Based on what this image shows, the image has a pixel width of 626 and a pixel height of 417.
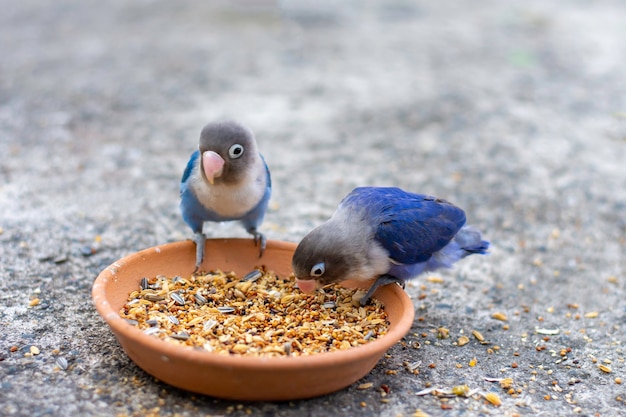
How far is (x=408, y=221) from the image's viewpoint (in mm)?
3670

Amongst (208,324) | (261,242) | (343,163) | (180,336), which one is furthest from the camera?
(343,163)

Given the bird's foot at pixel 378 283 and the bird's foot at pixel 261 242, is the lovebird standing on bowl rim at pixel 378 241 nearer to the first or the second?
the bird's foot at pixel 378 283

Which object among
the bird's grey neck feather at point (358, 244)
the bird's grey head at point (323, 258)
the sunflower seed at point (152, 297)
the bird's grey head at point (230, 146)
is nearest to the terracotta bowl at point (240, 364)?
the sunflower seed at point (152, 297)

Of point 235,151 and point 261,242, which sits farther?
point 261,242

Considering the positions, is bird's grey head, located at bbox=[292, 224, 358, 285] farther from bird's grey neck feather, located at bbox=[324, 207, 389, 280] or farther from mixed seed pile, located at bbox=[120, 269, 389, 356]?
mixed seed pile, located at bbox=[120, 269, 389, 356]

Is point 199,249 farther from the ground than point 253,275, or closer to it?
farther from the ground

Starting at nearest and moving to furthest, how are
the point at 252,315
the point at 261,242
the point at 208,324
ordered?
the point at 208,324, the point at 252,315, the point at 261,242

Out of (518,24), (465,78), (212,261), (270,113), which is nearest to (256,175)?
(212,261)

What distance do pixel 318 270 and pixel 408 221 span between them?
1.99ft

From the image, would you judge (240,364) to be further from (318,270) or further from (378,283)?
(378,283)

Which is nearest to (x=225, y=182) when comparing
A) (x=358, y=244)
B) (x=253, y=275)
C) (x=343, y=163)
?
(x=253, y=275)

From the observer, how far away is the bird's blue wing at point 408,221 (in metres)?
3.61

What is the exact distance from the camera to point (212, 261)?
397 centimetres

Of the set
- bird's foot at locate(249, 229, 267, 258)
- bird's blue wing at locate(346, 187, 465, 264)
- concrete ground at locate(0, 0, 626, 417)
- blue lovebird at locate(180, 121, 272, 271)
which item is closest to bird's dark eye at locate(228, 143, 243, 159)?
blue lovebird at locate(180, 121, 272, 271)
